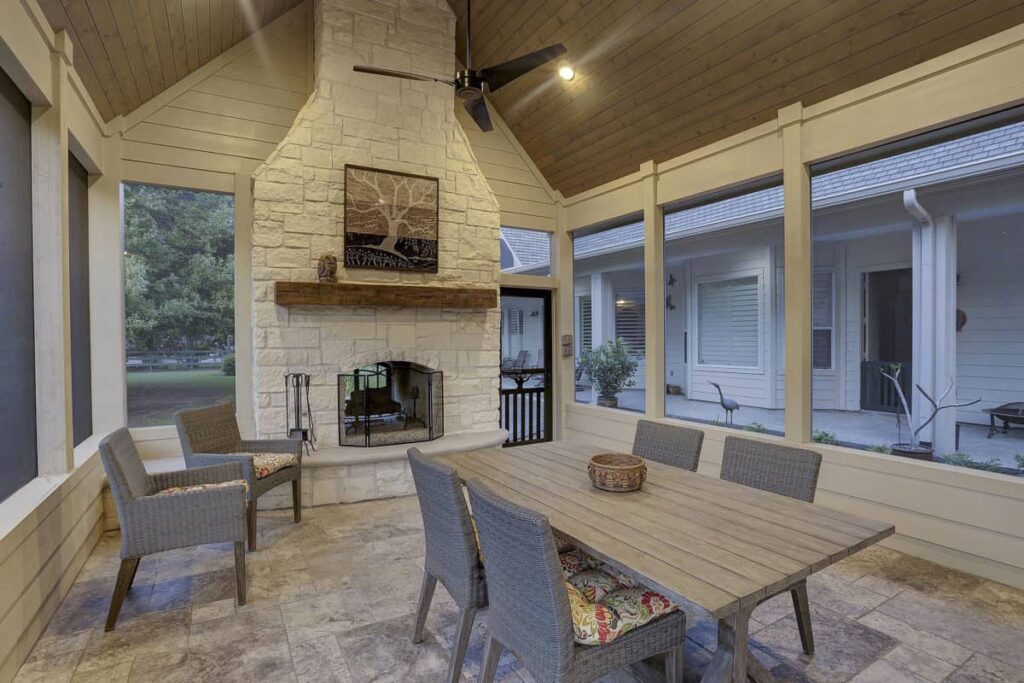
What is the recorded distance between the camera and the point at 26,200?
8.75ft

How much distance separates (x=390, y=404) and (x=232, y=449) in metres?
1.56

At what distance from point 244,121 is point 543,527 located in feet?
15.4

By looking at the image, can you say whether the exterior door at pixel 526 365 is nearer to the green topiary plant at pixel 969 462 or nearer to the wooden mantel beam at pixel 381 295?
the wooden mantel beam at pixel 381 295

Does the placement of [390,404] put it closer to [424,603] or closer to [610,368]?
[610,368]

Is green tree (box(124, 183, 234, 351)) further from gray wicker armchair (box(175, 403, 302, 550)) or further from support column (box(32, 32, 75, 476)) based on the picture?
support column (box(32, 32, 75, 476))

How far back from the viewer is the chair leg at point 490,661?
180 centimetres

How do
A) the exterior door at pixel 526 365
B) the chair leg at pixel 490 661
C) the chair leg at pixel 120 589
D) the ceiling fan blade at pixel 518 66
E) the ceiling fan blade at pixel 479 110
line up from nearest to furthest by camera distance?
1. the chair leg at pixel 490 661
2. the chair leg at pixel 120 589
3. the ceiling fan blade at pixel 518 66
4. the ceiling fan blade at pixel 479 110
5. the exterior door at pixel 526 365

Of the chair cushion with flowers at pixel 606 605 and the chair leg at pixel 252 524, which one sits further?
the chair leg at pixel 252 524

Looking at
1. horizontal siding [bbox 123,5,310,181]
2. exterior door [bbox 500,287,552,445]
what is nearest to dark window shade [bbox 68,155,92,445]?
horizontal siding [bbox 123,5,310,181]

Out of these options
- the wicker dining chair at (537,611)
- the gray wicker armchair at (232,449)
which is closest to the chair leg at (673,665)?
the wicker dining chair at (537,611)

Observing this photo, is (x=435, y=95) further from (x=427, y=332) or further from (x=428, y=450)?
(x=428, y=450)

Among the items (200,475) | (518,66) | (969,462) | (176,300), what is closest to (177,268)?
(176,300)

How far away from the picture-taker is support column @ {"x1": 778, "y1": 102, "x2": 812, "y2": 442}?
3908 mm

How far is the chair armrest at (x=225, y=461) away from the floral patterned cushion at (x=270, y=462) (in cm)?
11
